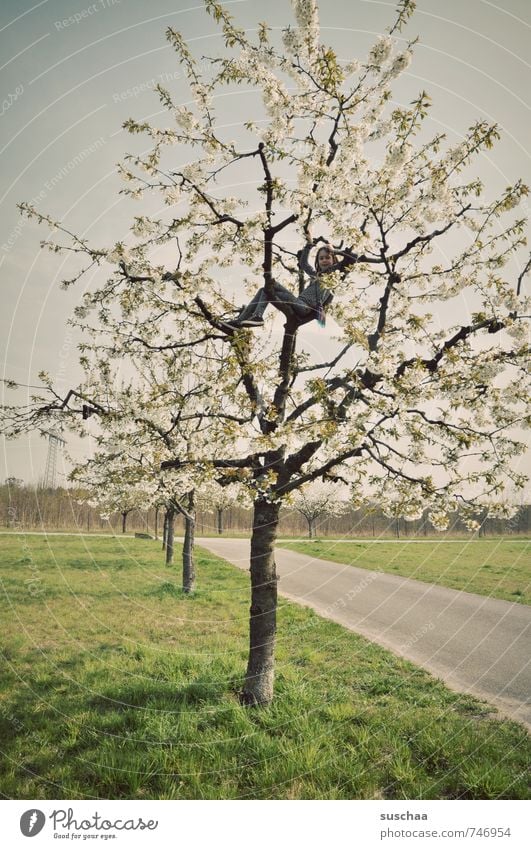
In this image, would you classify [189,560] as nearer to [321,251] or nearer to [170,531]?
[170,531]

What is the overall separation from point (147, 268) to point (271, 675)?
19.6ft

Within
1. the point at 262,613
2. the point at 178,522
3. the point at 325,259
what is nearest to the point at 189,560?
the point at 262,613

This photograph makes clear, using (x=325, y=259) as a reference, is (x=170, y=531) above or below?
below

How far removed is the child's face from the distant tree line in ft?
119

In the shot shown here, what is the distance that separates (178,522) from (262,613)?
58054 mm

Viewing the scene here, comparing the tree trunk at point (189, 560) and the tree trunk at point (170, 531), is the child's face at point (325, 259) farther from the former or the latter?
the tree trunk at point (170, 531)

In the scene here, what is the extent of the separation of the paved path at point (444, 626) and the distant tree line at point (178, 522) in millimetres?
24245

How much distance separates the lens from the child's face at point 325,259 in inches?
251

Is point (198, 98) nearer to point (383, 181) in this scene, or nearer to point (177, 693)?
point (383, 181)

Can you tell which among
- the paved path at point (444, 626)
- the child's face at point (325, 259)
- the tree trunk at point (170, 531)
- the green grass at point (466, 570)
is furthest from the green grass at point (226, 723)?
the tree trunk at point (170, 531)

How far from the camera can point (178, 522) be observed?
62.7 meters

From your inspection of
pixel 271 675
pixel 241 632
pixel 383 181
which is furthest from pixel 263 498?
pixel 241 632
